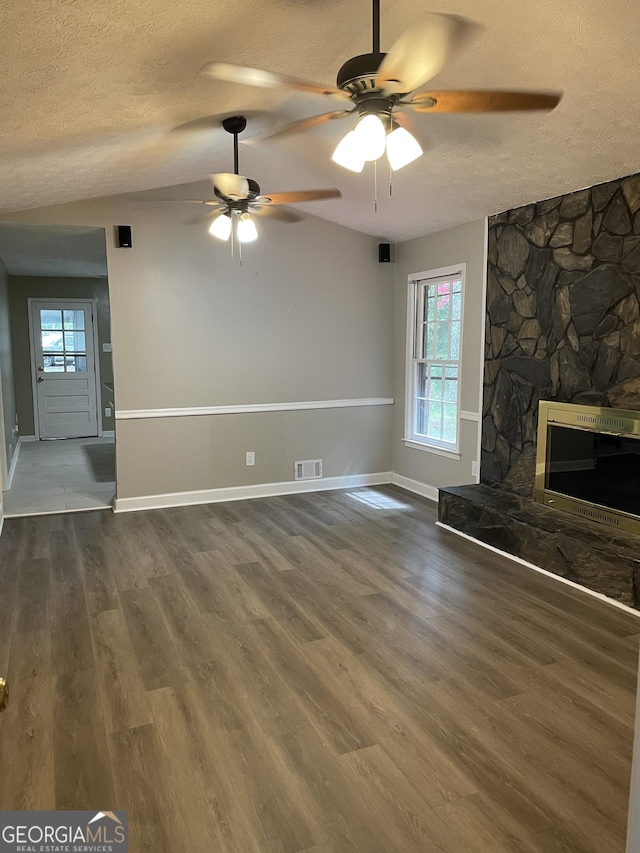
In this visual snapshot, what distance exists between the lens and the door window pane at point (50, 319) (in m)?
8.78

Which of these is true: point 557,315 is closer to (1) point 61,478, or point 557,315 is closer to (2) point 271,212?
(2) point 271,212

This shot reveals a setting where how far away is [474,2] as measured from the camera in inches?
89.5

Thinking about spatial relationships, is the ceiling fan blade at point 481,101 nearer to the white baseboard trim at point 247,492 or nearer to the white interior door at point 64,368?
the white baseboard trim at point 247,492

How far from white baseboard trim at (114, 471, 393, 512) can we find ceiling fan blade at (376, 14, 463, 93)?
13.6 feet

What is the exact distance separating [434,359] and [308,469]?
63.1 inches

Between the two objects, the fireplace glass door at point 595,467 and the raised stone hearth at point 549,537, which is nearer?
the raised stone hearth at point 549,537

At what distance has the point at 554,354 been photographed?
4.20 m

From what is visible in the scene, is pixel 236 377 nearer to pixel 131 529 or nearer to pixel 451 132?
pixel 131 529

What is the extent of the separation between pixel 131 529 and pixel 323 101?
3.34 meters

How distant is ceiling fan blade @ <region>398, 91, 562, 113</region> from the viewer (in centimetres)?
203

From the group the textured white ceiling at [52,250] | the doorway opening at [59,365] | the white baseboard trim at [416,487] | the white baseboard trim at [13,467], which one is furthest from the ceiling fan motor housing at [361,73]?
the doorway opening at [59,365]

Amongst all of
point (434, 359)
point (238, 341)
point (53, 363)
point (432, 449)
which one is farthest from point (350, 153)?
point (53, 363)

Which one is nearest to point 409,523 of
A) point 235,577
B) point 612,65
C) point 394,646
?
point 235,577

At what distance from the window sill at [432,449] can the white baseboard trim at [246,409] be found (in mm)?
485
